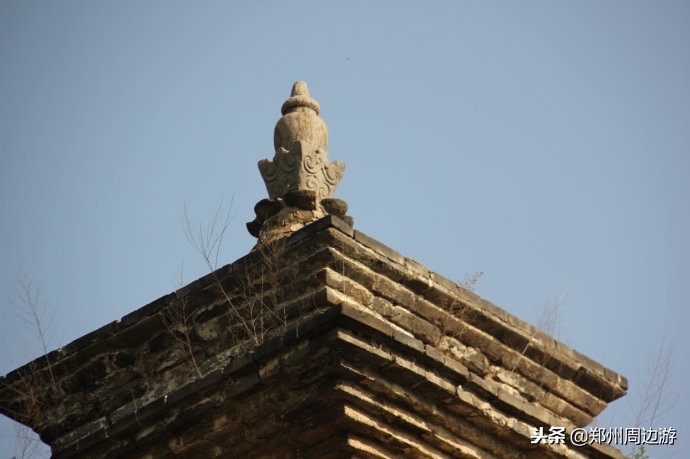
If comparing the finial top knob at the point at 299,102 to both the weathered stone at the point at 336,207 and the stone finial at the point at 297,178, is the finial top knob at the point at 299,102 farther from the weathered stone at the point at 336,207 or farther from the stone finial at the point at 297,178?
the weathered stone at the point at 336,207

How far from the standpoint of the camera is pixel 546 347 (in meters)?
8.84

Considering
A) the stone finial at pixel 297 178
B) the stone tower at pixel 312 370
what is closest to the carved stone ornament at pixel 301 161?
the stone finial at pixel 297 178

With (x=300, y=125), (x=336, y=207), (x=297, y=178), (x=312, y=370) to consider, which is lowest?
(x=312, y=370)

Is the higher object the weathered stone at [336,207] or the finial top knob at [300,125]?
the finial top knob at [300,125]

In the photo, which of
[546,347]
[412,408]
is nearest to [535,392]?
[546,347]

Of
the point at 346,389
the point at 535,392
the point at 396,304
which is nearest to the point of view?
the point at 346,389

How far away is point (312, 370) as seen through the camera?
784 centimetres

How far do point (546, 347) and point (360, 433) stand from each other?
1.58 meters

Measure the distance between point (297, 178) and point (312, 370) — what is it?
1.83 meters

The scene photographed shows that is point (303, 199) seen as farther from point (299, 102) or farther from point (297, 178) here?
point (299, 102)

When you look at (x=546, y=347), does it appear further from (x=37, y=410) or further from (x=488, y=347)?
(x=37, y=410)

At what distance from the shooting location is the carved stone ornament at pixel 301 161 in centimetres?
930

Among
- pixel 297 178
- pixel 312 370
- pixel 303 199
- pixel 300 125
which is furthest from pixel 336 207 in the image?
pixel 312 370

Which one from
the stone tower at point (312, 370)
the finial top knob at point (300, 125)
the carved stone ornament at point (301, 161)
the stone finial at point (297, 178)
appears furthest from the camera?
the finial top knob at point (300, 125)
